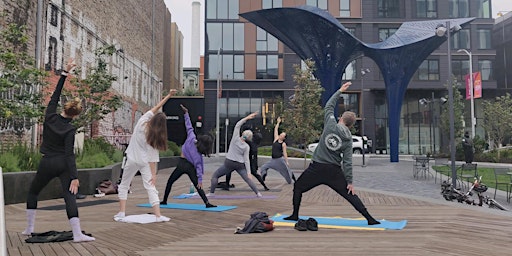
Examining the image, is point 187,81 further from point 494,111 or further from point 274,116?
point 494,111

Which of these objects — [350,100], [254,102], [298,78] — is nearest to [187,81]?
[254,102]

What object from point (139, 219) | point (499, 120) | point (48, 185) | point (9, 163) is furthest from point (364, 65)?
point (139, 219)

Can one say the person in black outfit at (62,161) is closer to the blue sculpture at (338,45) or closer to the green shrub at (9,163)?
the green shrub at (9,163)

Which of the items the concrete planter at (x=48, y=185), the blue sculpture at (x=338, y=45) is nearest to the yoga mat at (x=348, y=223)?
the concrete planter at (x=48, y=185)

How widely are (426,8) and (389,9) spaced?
13.3 feet

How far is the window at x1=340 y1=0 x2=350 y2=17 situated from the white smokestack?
28.1 metres

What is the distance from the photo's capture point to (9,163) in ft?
28.8

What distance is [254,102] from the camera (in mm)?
43031

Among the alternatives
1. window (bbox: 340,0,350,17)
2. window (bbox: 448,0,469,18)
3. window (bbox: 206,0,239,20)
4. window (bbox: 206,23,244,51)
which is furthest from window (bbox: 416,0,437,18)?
window (bbox: 206,0,239,20)

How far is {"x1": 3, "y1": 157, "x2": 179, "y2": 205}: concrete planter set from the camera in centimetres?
820

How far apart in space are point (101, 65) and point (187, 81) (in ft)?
170

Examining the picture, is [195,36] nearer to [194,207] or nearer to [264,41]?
[264,41]

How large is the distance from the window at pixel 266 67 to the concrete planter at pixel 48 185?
33.3m

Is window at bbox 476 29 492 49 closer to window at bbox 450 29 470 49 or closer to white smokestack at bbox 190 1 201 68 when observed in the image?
window at bbox 450 29 470 49
